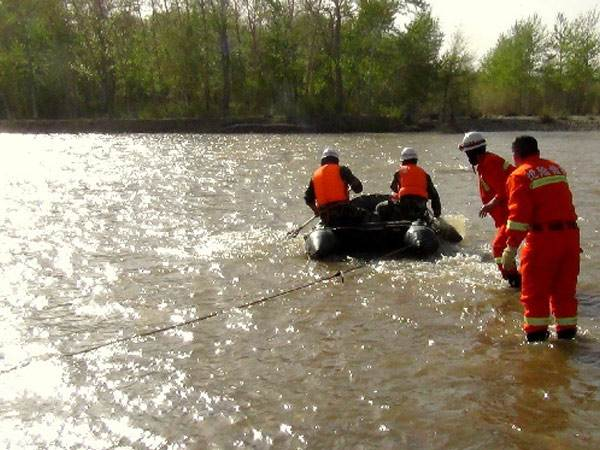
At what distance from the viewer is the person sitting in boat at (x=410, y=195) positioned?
10344 millimetres

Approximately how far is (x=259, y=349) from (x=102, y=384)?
→ 138 centimetres

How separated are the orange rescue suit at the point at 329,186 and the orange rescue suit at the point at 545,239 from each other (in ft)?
14.0

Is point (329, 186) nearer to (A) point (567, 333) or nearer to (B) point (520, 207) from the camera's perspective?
(B) point (520, 207)

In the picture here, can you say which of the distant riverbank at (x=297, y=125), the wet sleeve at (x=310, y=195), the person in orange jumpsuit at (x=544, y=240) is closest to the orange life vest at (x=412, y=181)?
the wet sleeve at (x=310, y=195)

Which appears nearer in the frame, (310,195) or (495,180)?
(495,180)

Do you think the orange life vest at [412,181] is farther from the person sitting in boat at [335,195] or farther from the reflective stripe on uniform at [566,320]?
the reflective stripe on uniform at [566,320]

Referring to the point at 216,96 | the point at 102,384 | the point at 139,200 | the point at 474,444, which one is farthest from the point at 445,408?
the point at 216,96

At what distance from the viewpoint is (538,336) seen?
6262mm

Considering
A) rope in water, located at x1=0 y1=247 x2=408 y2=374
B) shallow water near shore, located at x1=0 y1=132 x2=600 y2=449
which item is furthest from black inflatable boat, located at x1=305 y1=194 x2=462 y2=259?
shallow water near shore, located at x1=0 y1=132 x2=600 y2=449

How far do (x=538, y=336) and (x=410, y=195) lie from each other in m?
4.32

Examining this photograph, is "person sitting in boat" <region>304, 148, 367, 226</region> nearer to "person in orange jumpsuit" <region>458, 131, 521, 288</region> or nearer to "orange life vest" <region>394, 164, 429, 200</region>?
"orange life vest" <region>394, 164, 429, 200</region>

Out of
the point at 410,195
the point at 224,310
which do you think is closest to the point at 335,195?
the point at 410,195

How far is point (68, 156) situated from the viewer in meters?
30.0

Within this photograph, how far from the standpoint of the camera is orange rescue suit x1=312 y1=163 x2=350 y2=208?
407 inches
